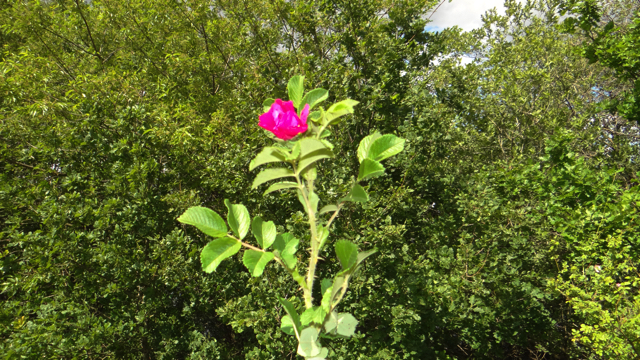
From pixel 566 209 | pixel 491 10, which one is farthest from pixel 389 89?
pixel 491 10

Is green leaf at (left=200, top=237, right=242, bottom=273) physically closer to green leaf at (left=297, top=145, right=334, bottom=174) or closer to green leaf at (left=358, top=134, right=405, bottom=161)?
green leaf at (left=297, top=145, right=334, bottom=174)

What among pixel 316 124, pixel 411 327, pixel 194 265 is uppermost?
pixel 194 265

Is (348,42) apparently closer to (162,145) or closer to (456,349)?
(162,145)

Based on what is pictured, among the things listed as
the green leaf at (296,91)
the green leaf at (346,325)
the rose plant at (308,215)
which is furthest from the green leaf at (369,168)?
the green leaf at (346,325)

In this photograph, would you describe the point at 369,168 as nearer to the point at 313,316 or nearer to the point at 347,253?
the point at 347,253

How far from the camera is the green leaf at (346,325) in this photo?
2.45ft

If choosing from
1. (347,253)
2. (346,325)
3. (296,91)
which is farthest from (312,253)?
(296,91)

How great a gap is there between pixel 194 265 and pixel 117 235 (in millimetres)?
751

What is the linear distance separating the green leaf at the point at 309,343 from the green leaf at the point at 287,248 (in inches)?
6.2

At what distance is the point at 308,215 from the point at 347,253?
15 centimetres

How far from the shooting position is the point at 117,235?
9.78 ft

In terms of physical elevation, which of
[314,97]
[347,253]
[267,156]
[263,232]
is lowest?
[347,253]

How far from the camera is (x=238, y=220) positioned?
85cm

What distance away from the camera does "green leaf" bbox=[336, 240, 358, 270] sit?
774 mm
